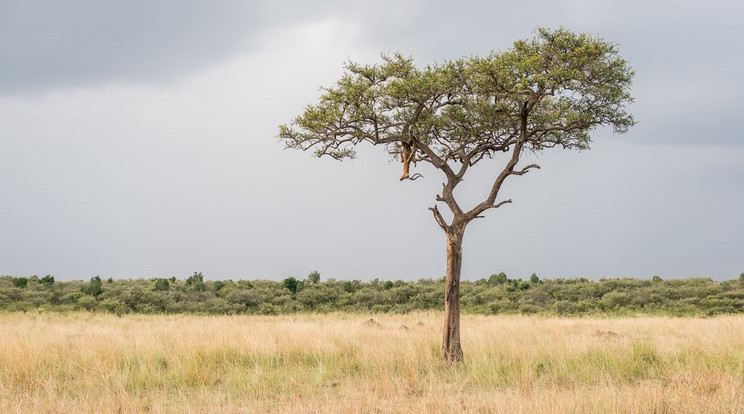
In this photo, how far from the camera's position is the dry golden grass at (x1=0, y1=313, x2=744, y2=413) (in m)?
9.98

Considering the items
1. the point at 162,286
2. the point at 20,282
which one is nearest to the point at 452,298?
the point at 162,286

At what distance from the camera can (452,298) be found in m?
14.9

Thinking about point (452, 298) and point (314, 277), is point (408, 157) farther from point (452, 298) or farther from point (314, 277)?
point (314, 277)

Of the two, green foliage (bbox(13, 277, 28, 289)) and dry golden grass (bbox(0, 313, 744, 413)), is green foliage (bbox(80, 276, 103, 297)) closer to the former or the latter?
green foliage (bbox(13, 277, 28, 289))

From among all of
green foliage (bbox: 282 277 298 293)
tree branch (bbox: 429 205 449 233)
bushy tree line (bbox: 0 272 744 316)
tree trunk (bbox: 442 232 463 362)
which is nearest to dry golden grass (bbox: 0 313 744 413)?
tree trunk (bbox: 442 232 463 362)

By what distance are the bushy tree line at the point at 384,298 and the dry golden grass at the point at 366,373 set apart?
1740cm

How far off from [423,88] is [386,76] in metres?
1.07

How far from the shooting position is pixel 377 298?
3991 centimetres

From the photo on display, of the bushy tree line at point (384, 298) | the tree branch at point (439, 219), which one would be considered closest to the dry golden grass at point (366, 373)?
the tree branch at point (439, 219)

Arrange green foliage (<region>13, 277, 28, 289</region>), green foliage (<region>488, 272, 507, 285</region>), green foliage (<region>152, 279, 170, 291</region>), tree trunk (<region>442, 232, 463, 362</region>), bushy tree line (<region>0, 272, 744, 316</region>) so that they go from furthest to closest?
green foliage (<region>488, 272, 507, 285</region>) < green foliage (<region>152, 279, 170, 291</region>) < green foliage (<region>13, 277, 28, 289</region>) < bushy tree line (<region>0, 272, 744, 316</region>) < tree trunk (<region>442, 232, 463, 362</region>)

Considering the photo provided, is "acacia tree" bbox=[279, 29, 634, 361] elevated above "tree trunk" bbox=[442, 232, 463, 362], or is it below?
above

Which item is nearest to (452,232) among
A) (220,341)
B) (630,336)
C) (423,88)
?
(423,88)

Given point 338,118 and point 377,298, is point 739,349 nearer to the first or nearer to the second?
point 338,118

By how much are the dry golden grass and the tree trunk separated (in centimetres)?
40
